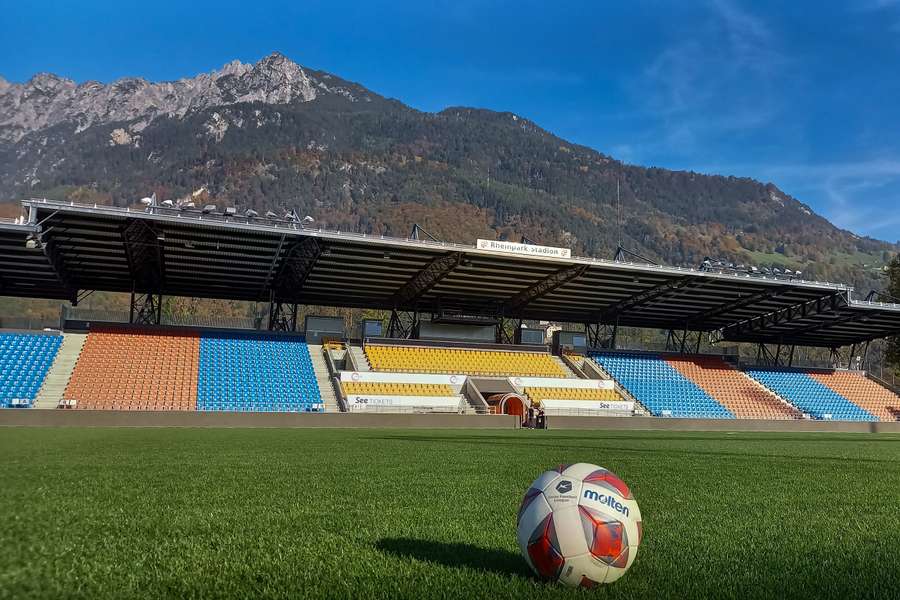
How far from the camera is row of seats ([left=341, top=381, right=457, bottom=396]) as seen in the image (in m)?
40.6

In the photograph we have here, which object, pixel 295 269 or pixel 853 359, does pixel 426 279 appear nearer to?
pixel 295 269

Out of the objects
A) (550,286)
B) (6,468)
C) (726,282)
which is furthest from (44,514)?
(726,282)

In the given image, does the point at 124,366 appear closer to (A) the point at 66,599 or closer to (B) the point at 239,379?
(B) the point at 239,379

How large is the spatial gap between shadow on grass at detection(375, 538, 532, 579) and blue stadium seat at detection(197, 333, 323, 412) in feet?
105

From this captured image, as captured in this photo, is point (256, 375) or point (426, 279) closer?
point (256, 375)

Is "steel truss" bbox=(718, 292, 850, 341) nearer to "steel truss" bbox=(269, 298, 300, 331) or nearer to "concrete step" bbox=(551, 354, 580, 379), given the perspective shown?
"concrete step" bbox=(551, 354, 580, 379)

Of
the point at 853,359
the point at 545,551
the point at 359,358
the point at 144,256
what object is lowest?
the point at 359,358

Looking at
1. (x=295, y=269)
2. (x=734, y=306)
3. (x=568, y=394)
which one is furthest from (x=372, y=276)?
(x=734, y=306)

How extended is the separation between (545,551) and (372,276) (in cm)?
3874

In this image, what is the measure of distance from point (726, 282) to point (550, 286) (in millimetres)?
11208

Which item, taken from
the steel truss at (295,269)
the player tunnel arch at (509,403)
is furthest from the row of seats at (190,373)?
the player tunnel arch at (509,403)

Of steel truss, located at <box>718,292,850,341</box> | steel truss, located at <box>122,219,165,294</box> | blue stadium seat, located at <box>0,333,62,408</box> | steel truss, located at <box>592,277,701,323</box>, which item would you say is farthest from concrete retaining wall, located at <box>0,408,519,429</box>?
steel truss, located at <box>718,292,850,341</box>

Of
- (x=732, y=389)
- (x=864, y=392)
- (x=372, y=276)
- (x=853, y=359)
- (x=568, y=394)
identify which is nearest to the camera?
(x=372, y=276)

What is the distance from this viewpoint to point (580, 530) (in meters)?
4.23
